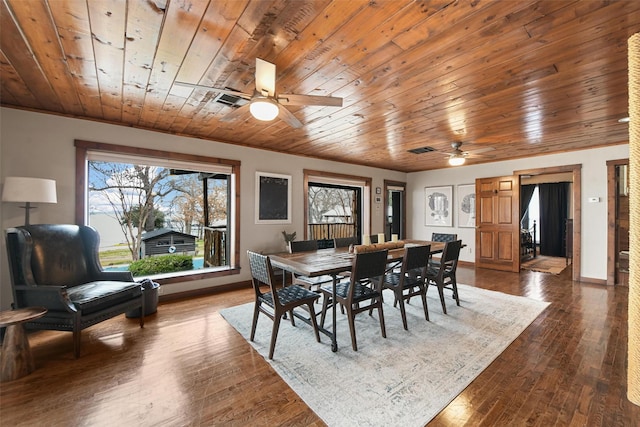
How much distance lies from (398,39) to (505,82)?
4.15 feet

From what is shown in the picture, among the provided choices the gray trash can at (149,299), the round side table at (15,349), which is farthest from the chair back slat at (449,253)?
the round side table at (15,349)

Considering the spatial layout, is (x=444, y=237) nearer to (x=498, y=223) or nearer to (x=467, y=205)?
(x=498, y=223)

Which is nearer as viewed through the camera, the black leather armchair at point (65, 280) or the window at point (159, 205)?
the black leather armchair at point (65, 280)

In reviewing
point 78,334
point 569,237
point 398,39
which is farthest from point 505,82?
point 569,237

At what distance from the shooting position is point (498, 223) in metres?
5.86

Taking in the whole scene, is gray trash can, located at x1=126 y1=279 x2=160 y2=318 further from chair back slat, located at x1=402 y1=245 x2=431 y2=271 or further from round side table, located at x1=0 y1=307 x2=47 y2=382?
chair back slat, located at x1=402 y1=245 x2=431 y2=271

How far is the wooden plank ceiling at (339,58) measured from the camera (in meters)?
1.55

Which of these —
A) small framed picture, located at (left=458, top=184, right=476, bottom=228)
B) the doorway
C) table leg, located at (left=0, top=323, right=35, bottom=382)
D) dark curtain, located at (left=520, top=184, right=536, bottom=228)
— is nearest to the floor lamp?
table leg, located at (left=0, top=323, right=35, bottom=382)

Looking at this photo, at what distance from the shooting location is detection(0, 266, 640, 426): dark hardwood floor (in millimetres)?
1681

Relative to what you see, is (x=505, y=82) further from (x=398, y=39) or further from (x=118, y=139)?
(x=118, y=139)

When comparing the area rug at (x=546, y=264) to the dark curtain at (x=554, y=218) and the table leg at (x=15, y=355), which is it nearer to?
the dark curtain at (x=554, y=218)

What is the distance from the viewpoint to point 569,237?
698cm

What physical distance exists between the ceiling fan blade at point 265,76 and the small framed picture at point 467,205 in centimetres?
590

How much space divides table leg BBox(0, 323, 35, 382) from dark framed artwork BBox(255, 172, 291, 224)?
3040 mm
